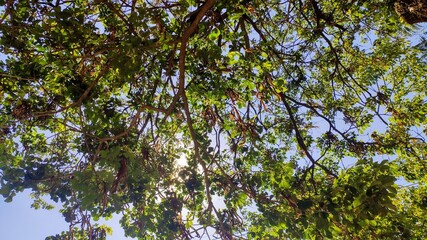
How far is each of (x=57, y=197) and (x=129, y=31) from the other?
2353 mm

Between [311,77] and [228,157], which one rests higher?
[311,77]

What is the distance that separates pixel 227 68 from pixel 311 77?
280 centimetres

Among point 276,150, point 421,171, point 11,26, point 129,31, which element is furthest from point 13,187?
point 421,171

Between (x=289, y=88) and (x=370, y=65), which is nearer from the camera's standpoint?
(x=289, y=88)

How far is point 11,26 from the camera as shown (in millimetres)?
4035

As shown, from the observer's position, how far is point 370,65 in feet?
21.4

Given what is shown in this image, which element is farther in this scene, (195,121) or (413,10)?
(195,121)

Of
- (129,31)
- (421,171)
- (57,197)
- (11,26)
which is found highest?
(11,26)

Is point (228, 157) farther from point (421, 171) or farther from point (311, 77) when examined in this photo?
point (421, 171)

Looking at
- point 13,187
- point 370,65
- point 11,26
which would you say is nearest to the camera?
point 11,26

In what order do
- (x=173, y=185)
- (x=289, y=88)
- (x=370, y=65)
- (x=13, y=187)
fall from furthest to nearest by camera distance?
(x=370, y=65) → (x=289, y=88) → (x=173, y=185) → (x=13, y=187)

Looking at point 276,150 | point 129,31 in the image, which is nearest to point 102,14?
point 129,31

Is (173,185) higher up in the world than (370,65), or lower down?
lower down

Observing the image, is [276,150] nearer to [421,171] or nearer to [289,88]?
[289,88]
